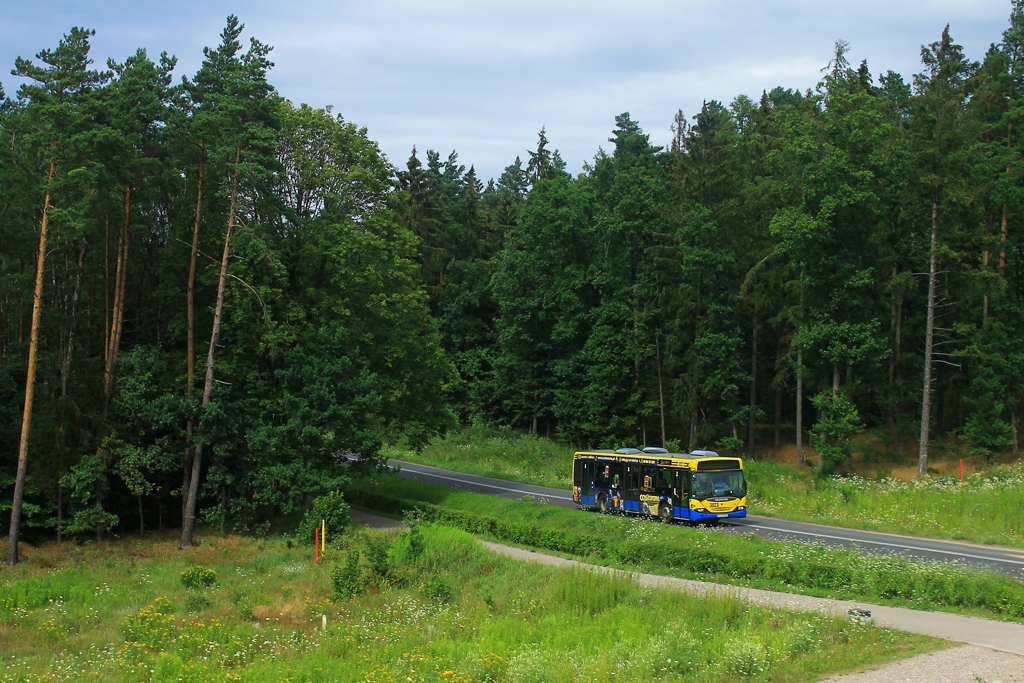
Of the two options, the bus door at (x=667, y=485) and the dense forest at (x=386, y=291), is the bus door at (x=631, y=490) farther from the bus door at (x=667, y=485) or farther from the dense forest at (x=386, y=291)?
the dense forest at (x=386, y=291)

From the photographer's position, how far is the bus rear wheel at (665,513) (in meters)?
27.8

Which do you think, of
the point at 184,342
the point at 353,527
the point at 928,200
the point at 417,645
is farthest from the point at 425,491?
the point at 928,200

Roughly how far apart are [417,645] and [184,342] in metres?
24.2

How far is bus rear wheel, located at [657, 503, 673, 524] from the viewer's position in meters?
27.8

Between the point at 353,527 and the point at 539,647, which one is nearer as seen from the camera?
the point at 539,647

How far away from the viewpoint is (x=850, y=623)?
14141 mm

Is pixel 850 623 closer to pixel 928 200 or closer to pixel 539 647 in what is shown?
pixel 539 647

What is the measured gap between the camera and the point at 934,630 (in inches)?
553

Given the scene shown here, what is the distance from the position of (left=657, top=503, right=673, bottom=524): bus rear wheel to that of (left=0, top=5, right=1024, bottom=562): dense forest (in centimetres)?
1194

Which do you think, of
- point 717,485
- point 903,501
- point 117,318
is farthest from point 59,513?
point 903,501

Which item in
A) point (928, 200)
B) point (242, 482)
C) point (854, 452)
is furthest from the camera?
point (854, 452)

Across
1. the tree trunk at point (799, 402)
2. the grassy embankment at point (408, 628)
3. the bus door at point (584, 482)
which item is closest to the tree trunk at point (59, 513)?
the grassy embankment at point (408, 628)

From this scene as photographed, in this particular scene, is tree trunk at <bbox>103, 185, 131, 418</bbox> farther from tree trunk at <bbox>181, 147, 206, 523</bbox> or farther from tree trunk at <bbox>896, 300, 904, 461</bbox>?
tree trunk at <bbox>896, 300, 904, 461</bbox>

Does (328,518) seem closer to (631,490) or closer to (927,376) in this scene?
(631,490)
